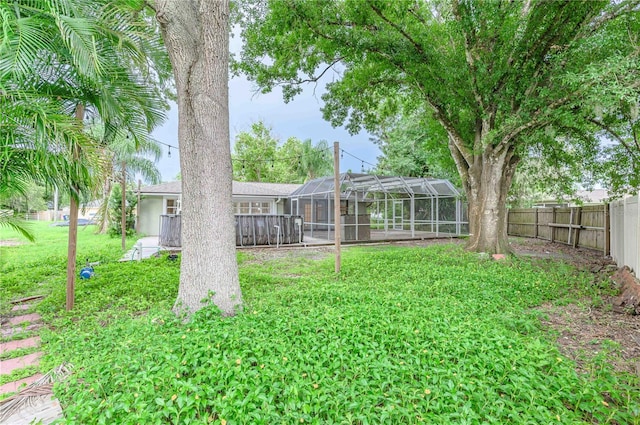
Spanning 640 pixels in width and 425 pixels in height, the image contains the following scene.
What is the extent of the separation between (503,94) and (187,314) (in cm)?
773

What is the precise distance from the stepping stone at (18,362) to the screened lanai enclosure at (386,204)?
10193 millimetres

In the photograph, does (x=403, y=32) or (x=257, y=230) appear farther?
(x=257, y=230)

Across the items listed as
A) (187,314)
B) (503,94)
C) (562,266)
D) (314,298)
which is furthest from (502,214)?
(187,314)

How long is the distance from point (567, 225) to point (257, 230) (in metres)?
10.9

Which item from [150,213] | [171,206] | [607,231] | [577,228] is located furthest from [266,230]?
[577,228]

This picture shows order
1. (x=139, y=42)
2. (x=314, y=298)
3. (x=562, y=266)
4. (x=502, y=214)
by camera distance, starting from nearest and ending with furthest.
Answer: (x=314, y=298)
(x=139, y=42)
(x=562, y=266)
(x=502, y=214)

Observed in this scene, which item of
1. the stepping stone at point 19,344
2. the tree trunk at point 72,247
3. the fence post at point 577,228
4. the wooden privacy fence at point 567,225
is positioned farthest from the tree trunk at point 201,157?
the fence post at point 577,228

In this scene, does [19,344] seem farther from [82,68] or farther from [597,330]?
[597,330]

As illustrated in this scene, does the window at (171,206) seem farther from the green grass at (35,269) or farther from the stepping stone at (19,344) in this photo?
the stepping stone at (19,344)

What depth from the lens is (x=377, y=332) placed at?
10.1ft

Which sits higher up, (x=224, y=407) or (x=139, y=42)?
(x=139, y=42)

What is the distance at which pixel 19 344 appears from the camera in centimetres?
345

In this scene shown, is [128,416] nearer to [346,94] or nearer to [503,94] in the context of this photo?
[503,94]

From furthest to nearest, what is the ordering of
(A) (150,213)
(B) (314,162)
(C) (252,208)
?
(B) (314,162), (C) (252,208), (A) (150,213)
